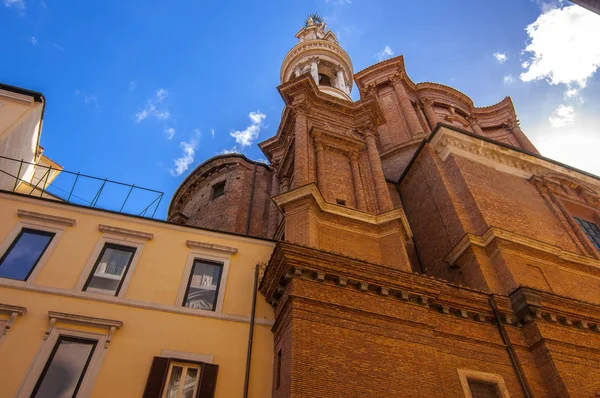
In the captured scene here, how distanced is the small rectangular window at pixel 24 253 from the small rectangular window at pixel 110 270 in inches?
61.2

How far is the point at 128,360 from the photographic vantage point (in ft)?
34.5

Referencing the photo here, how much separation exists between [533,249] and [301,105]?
11.8 m

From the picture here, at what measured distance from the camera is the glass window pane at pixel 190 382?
10.3 m

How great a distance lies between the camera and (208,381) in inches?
414

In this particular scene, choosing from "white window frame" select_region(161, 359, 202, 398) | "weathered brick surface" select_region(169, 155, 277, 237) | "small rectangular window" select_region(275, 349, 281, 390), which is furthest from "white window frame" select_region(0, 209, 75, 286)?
"weathered brick surface" select_region(169, 155, 277, 237)

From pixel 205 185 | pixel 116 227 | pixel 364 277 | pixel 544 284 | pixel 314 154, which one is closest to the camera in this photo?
pixel 364 277

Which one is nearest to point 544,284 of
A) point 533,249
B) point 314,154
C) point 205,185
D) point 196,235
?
point 533,249

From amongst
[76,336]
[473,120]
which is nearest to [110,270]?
[76,336]

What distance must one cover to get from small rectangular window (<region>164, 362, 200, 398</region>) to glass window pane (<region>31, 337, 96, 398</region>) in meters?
1.95

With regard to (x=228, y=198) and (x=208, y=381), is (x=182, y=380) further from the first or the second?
(x=228, y=198)

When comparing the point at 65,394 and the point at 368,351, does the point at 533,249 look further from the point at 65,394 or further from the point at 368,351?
the point at 65,394

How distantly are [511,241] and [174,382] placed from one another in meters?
11.6

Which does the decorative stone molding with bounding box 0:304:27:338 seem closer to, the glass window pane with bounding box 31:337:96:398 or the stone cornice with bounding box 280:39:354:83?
the glass window pane with bounding box 31:337:96:398

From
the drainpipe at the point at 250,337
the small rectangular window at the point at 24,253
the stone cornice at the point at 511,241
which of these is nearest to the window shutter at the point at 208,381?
the drainpipe at the point at 250,337
